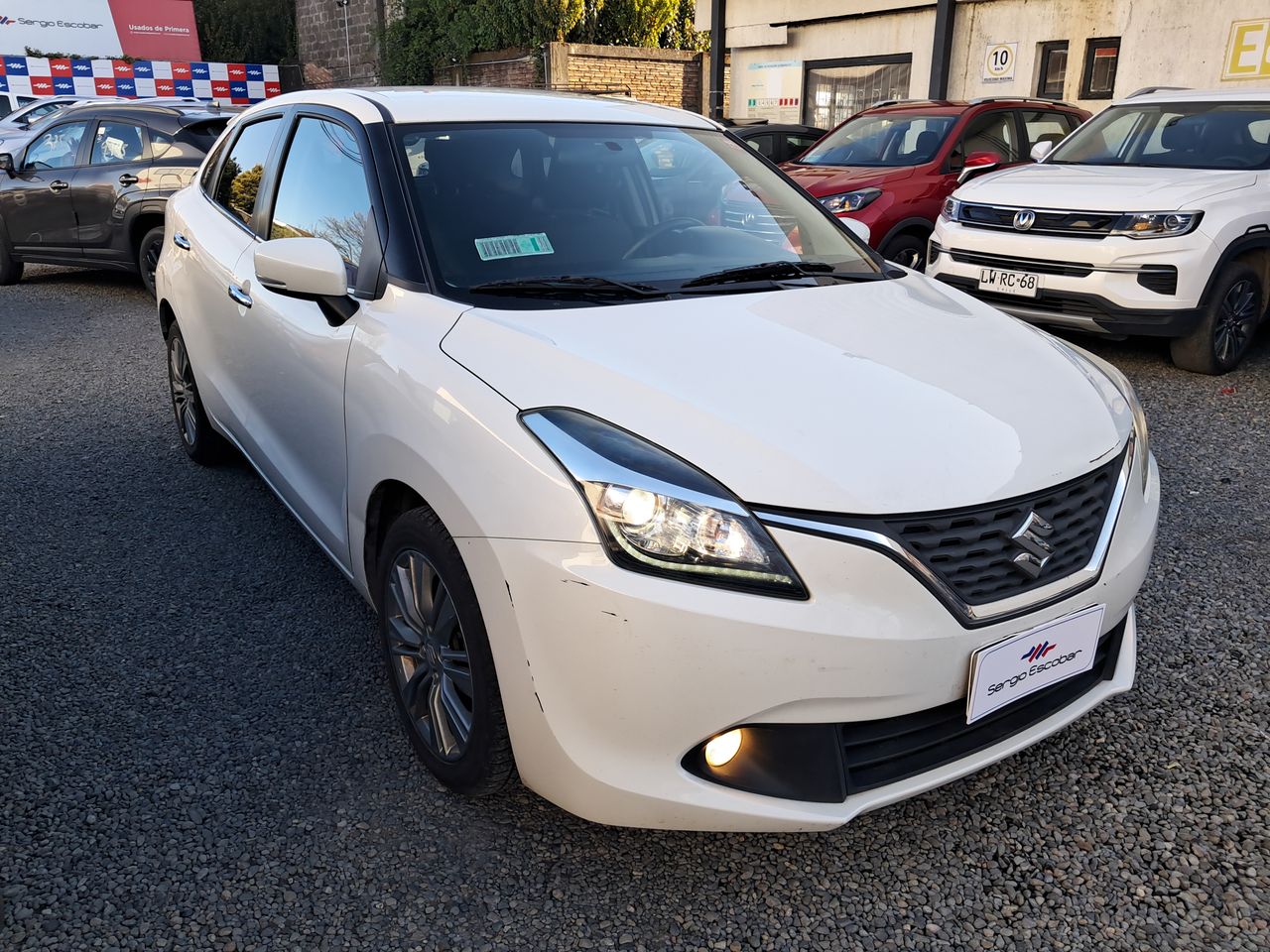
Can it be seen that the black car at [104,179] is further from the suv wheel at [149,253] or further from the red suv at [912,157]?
the red suv at [912,157]

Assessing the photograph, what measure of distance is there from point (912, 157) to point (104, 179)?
21.7 feet

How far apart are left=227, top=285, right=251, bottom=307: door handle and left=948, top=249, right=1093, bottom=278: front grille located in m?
4.67

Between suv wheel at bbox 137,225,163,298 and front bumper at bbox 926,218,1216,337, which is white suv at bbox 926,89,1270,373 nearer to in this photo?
front bumper at bbox 926,218,1216,337

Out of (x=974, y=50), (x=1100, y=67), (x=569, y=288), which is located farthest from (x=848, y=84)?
(x=569, y=288)

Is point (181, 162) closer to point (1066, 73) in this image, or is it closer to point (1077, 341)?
point (1077, 341)

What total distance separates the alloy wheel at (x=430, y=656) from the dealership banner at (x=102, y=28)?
2917 centimetres

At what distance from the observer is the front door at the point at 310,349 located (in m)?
2.79

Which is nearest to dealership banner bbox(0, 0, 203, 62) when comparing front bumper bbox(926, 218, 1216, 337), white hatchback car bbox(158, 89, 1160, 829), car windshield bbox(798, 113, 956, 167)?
car windshield bbox(798, 113, 956, 167)

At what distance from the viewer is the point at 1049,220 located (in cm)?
622

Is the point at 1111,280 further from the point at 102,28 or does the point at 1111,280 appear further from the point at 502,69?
the point at 102,28

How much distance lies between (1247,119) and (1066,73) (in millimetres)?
8037

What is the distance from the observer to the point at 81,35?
2620 cm

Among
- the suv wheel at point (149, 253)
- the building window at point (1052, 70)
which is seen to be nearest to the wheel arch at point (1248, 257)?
the suv wheel at point (149, 253)

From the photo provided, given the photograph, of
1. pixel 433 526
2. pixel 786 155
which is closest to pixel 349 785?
pixel 433 526
